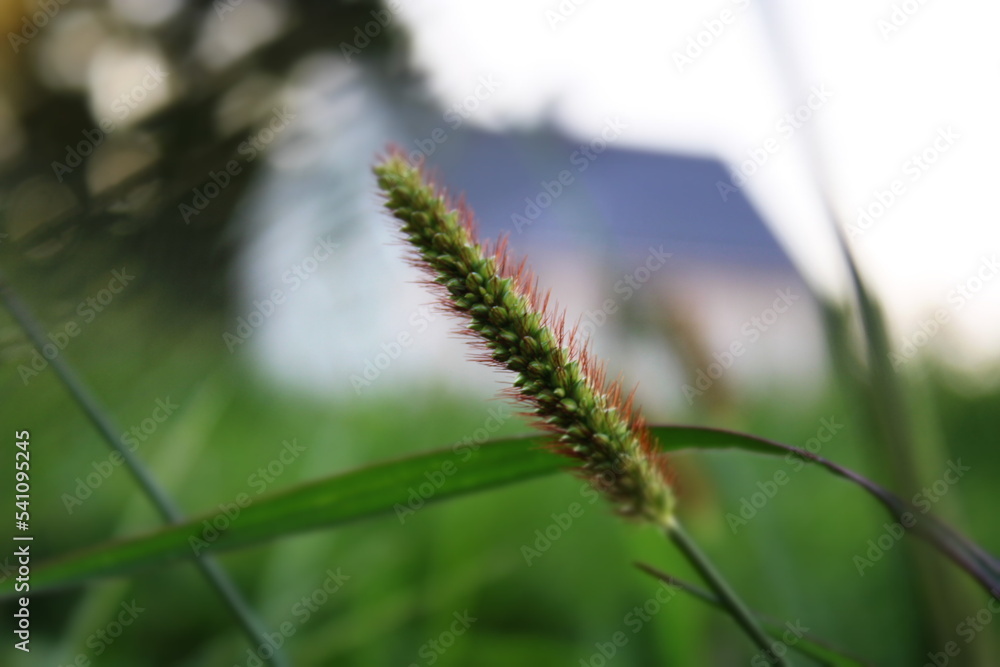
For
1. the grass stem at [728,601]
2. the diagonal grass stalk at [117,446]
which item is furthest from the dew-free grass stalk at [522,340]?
the diagonal grass stalk at [117,446]

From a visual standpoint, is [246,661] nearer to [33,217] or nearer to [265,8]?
[33,217]

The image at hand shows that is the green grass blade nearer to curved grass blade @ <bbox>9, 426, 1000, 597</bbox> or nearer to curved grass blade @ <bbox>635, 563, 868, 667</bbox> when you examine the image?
curved grass blade @ <bbox>9, 426, 1000, 597</bbox>

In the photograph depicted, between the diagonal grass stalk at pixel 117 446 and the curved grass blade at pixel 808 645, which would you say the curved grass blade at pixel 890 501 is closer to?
the curved grass blade at pixel 808 645

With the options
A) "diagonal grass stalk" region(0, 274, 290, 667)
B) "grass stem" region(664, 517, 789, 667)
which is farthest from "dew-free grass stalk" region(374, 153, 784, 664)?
"diagonal grass stalk" region(0, 274, 290, 667)

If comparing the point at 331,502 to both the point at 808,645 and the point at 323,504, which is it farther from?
the point at 808,645

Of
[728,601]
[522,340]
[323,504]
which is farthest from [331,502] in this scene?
[728,601]
